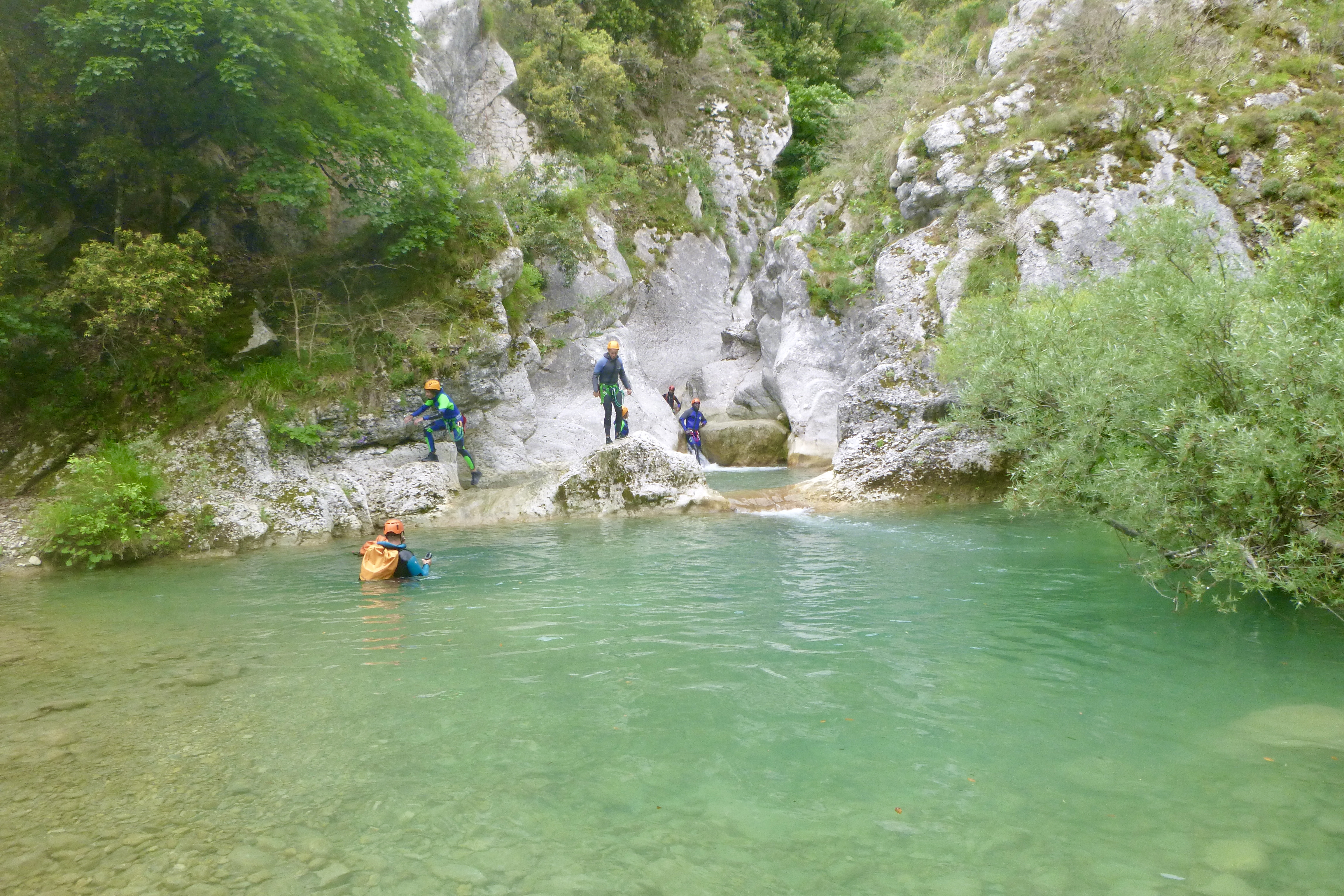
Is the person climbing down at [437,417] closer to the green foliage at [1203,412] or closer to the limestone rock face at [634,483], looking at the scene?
the limestone rock face at [634,483]

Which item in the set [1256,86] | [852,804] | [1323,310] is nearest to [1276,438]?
[1323,310]

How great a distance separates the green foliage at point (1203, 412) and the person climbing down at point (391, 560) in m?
7.36

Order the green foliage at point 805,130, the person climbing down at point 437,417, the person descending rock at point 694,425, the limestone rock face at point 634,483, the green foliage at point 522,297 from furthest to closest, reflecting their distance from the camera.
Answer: the green foliage at point 805,130 → the person descending rock at point 694,425 → the green foliage at point 522,297 → the person climbing down at point 437,417 → the limestone rock face at point 634,483

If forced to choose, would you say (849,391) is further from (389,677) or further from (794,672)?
(389,677)

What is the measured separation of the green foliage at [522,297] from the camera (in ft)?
62.8

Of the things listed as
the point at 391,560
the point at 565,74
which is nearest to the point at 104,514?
the point at 391,560

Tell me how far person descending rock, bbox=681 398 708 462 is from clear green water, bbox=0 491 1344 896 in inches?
541

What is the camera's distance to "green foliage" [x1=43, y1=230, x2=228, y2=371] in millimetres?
11836

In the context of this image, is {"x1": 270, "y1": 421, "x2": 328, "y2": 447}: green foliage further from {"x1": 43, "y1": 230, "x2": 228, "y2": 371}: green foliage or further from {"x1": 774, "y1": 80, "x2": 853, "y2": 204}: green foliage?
{"x1": 774, "y1": 80, "x2": 853, "y2": 204}: green foliage

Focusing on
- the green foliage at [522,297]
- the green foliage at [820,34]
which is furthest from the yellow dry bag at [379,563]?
the green foliage at [820,34]

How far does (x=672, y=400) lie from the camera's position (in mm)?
26234

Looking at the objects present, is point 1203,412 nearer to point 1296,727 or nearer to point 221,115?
point 1296,727

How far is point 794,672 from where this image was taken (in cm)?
592

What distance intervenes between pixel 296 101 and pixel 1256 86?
20.5 m
